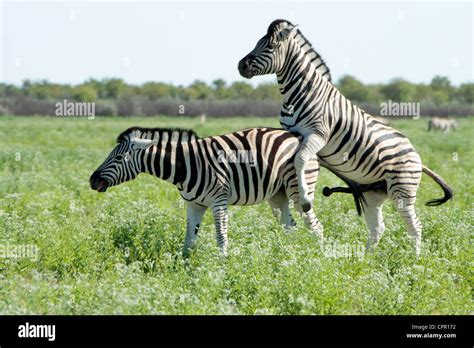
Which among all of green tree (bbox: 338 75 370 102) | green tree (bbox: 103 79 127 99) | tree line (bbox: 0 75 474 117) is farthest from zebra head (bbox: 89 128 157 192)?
green tree (bbox: 103 79 127 99)

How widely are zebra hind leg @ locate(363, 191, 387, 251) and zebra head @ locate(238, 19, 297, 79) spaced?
2.12 meters

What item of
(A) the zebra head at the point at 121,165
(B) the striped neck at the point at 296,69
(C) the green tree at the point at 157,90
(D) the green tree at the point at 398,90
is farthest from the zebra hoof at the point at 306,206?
(C) the green tree at the point at 157,90

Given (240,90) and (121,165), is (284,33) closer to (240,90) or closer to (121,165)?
(121,165)

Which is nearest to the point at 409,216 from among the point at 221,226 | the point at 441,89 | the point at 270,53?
the point at 221,226

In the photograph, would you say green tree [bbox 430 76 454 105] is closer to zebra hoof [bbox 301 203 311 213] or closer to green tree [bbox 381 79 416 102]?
green tree [bbox 381 79 416 102]

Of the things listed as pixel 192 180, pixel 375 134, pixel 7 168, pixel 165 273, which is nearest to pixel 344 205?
pixel 375 134

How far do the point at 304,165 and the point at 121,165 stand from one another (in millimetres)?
2176

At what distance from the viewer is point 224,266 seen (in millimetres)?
8305

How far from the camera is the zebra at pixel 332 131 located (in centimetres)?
947

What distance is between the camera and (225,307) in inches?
289

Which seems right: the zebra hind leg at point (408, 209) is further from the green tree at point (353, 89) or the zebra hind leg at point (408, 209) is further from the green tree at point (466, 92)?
the green tree at point (466, 92)

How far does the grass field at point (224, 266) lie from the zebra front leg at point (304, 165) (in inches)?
17.1
